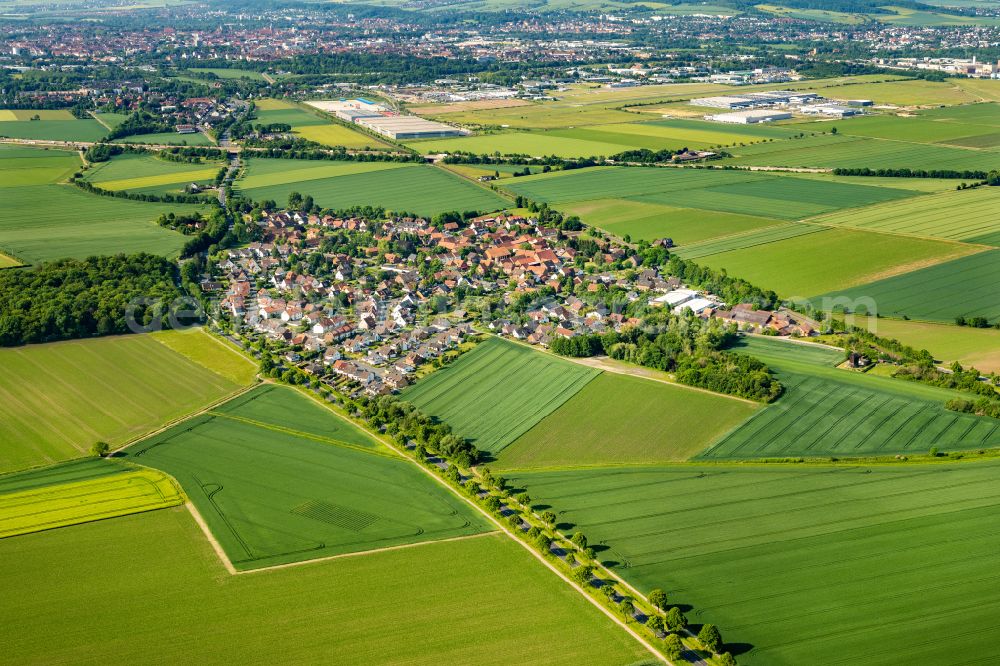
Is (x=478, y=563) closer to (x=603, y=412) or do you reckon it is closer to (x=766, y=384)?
(x=603, y=412)

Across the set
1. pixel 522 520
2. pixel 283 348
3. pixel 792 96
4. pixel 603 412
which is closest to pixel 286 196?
pixel 283 348

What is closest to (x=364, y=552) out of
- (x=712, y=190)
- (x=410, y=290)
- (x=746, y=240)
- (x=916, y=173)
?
(x=410, y=290)

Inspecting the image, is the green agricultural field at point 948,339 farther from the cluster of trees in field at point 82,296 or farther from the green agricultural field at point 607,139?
the green agricultural field at point 607,139

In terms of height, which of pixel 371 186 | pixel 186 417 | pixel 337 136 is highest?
pixel 337 136

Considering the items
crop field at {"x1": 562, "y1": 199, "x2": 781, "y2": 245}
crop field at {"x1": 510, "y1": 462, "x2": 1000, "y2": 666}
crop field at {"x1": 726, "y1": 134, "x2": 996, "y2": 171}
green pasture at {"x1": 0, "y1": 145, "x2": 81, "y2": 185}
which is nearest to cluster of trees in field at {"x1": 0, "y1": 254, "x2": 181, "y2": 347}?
crop field at {"x1": 510, "y1": 462, "x2": 1000, "y2": 666}

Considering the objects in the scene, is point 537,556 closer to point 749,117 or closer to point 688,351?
point 688,351

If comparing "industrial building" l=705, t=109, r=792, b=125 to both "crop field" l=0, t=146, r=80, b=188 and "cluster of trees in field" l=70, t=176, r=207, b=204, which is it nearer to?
"cluster of trees in field" l=70, t=176, r=207, b=204
